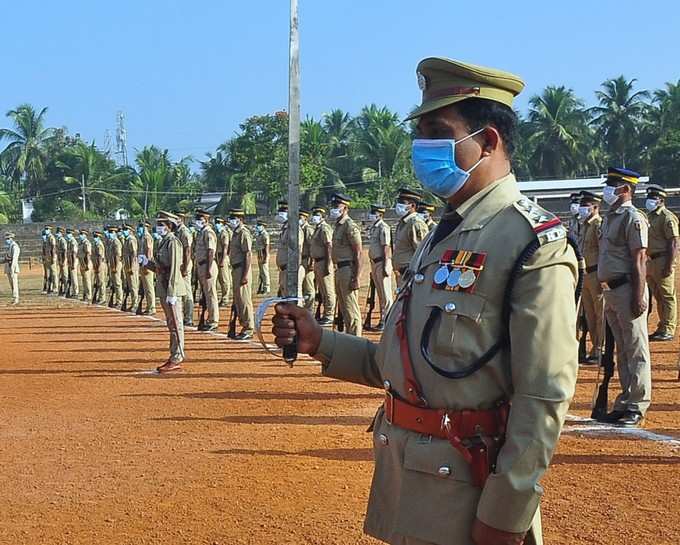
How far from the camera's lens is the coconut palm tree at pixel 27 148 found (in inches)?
2589

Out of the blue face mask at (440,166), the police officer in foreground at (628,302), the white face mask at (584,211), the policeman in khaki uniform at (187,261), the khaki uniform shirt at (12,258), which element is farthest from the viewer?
the khaki uniform shirt at (12,258)

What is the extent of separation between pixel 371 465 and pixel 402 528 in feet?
12.8

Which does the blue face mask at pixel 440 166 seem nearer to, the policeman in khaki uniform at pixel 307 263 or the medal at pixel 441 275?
the medal at pixel 441 275

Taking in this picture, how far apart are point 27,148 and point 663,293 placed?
59754mm

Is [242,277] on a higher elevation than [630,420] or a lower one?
higher

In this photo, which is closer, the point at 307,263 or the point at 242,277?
the point at 242,277

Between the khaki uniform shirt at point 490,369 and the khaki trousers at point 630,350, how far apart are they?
510 centimetres

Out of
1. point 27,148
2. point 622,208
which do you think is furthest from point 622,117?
point 622,208

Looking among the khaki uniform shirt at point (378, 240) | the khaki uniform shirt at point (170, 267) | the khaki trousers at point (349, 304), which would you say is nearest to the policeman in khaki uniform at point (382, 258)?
the khaki uniform shirt at point (378, 240)

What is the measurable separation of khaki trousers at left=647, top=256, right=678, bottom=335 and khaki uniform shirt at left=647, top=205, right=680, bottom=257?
0.53ft

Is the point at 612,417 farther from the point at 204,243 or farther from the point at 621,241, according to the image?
the point at 204,243

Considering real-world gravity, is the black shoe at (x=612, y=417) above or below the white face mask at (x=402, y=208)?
below

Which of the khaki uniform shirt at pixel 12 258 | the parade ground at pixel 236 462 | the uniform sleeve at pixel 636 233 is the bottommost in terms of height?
the parade ground at pixel 236 462

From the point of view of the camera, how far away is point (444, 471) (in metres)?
2.66
